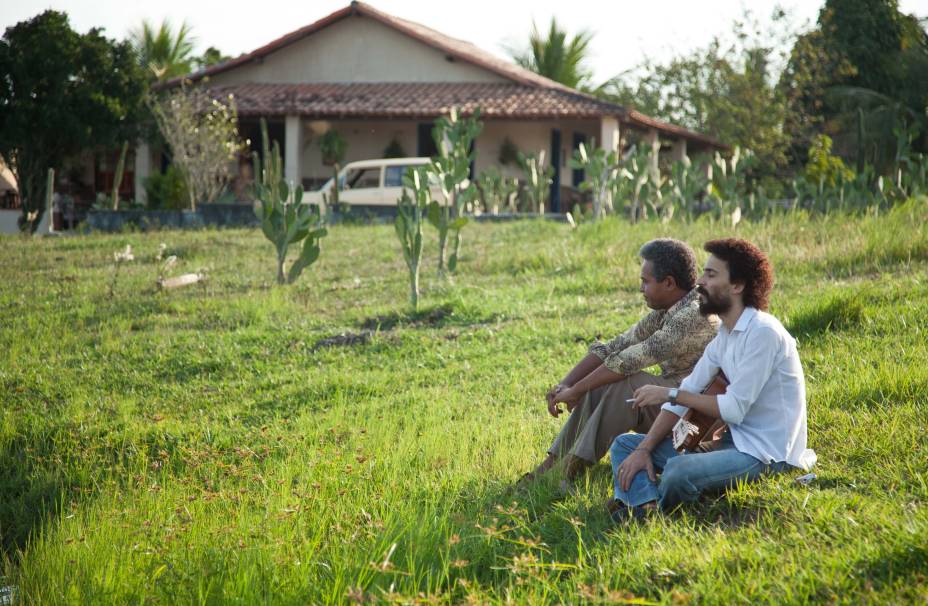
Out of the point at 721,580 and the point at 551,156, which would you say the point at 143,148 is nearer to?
the point at 551,156

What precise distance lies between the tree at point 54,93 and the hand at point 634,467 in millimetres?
20337

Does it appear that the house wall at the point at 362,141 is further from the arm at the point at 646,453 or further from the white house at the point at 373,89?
the arm at the point at 646,453

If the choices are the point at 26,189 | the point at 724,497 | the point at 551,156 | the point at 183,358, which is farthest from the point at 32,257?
the point at 551,156

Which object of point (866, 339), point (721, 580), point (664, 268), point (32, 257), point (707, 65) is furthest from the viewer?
point (707, 65)

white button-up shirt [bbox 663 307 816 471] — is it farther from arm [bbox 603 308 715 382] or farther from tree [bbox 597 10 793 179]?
tree [bbox 597 10 793 179]

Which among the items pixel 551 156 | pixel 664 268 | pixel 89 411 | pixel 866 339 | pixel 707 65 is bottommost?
pixel 89 411

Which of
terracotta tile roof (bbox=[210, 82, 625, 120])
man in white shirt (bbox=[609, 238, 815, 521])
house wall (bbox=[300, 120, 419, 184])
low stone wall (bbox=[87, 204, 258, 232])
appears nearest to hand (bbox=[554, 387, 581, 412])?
man in white shirt (bbox=[609, 238, 815, 521])

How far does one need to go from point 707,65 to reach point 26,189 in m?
20.9

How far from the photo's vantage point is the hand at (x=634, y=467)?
4.20m

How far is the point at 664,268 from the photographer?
491 centimetres

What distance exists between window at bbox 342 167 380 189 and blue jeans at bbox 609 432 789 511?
18366mm

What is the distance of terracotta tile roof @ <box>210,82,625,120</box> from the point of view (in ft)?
78.0

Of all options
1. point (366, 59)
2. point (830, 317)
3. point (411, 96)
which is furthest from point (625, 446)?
point (366, 59)

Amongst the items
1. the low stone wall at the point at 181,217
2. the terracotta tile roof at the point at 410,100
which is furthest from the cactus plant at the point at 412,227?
the terracotta tile roof at the point at 410,100
